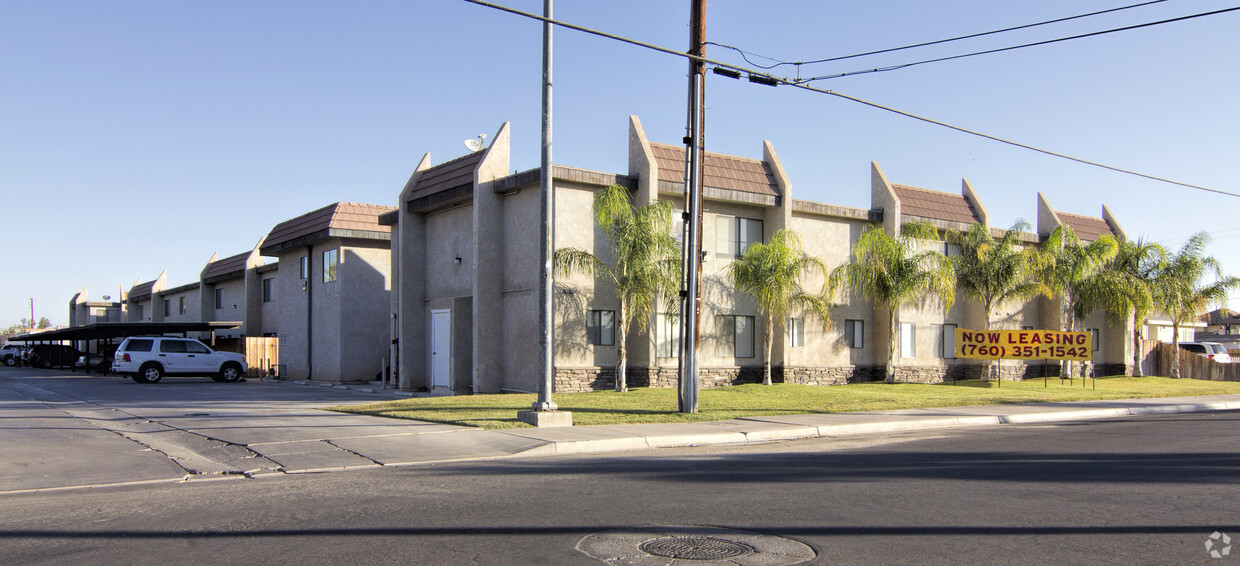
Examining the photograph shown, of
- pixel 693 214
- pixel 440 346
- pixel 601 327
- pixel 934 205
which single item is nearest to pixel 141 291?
pixel 440 346

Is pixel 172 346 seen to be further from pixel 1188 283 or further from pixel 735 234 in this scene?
pixel 1188 283

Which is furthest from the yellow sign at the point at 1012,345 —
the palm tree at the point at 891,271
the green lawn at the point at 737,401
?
the palm tree at the point at 891,271

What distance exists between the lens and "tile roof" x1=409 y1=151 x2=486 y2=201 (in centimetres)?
2317

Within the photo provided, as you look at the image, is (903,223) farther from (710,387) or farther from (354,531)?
(354,531)

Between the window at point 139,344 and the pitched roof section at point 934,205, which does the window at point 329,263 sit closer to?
the window at point 139,344

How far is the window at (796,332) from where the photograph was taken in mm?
26125

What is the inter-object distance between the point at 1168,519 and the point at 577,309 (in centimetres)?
1576

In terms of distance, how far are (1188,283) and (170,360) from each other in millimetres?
38330

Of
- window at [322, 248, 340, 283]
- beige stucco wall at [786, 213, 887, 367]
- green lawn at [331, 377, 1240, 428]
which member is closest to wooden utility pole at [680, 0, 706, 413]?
green lawn at [331, 377, 1240, 428]

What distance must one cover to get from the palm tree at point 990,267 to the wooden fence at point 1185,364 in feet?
37.6

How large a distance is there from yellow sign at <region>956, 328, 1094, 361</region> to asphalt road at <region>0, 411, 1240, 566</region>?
16051 millimetres

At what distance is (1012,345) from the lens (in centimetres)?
2747

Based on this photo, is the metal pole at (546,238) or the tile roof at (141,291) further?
the tile roof at (141,291)

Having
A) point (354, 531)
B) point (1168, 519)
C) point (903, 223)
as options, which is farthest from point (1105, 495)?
point (903, 223)
